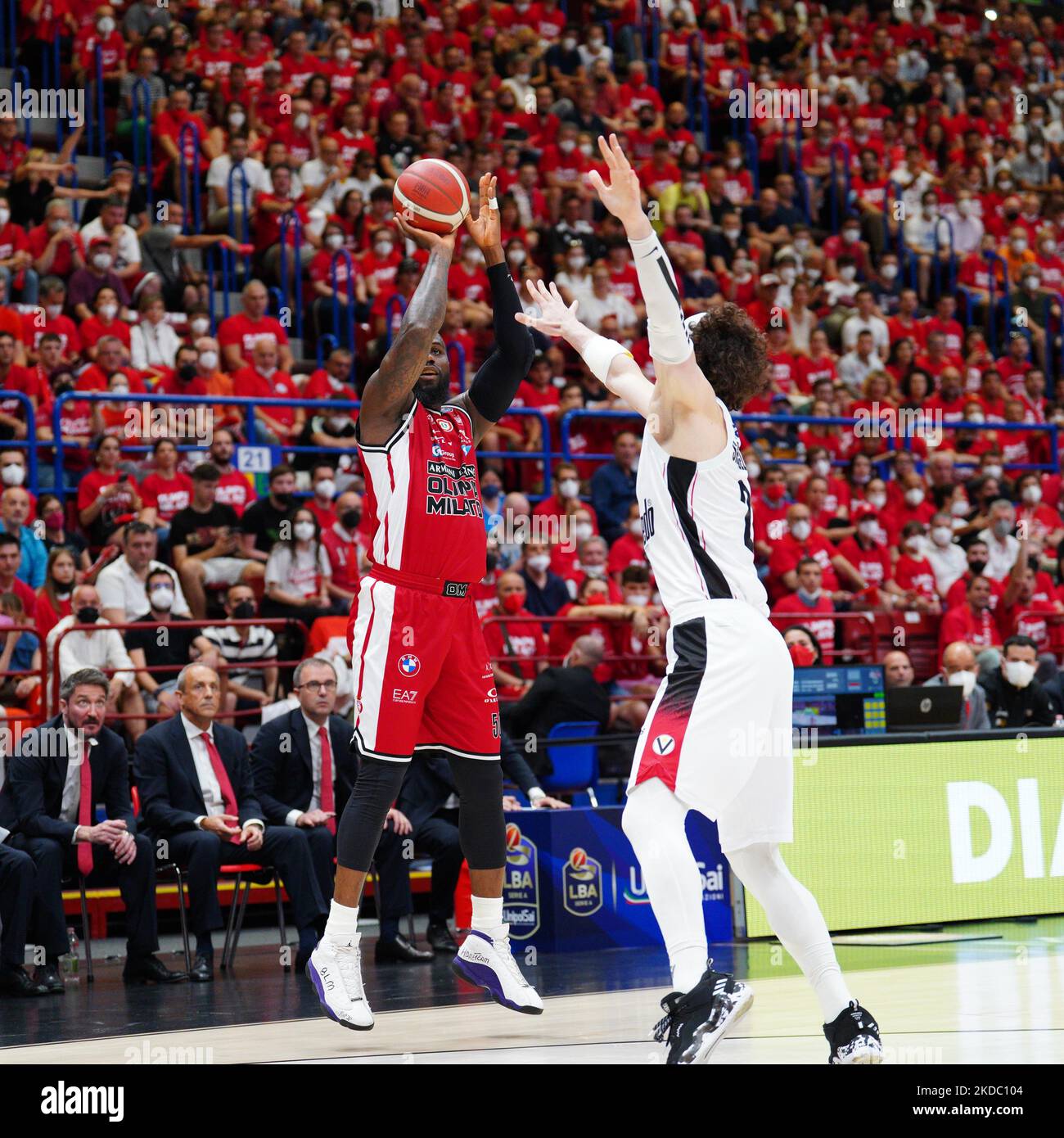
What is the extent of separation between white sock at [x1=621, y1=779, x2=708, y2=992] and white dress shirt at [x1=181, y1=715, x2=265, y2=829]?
15.4 ft

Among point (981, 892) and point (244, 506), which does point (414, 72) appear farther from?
point (981, 892)

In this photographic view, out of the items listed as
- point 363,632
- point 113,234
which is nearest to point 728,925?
point 363,632

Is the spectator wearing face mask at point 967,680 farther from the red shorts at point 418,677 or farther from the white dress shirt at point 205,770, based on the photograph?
the red shorts at point 418,677

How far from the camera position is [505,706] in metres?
11.7

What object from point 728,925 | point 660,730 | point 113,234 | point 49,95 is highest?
point 49,95

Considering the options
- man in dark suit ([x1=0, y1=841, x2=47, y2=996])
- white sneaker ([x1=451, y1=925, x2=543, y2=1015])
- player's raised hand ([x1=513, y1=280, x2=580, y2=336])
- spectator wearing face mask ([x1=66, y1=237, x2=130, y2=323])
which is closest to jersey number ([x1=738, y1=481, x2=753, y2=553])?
player's raised hand ([x1=513, y1=280, x2=580, y2=336])

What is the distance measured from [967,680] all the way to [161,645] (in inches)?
237

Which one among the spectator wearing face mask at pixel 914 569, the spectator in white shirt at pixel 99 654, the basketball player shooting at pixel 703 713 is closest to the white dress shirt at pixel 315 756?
the spectator in white shirt at pixel 99 654

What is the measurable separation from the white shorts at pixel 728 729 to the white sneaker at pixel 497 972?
1428mm

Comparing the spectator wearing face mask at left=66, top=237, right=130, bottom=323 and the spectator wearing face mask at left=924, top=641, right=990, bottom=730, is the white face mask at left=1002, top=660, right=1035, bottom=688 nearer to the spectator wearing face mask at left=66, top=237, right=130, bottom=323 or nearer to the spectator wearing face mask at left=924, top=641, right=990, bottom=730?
the spectator wearing face mask at left=924, top=641, right=990, bottom=730

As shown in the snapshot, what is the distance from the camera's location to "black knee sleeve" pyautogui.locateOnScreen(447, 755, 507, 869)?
662cm

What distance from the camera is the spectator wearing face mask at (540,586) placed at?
44.2ft
